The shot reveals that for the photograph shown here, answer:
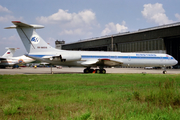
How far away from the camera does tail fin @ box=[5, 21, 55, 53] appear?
23.2m

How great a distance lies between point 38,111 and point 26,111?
1.20 feet

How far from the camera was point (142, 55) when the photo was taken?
2986cm

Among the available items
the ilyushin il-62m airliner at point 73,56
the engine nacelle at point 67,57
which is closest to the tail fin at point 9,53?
the ilyushin il-62m airliner at point 73,56

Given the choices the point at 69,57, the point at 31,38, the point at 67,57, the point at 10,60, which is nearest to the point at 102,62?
the point at 69,57

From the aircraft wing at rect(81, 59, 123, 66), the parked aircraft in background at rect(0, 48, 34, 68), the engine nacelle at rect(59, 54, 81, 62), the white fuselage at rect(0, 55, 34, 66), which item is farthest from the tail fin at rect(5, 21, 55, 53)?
the white fuselage at rect(0, 55, 34, 66)

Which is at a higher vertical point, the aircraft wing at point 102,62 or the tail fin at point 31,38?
the tail fin at point 31,38

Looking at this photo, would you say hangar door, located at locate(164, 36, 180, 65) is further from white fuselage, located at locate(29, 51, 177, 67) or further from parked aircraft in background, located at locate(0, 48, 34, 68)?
parked aircraft in background, located at locate(0, 48, 34, 68)

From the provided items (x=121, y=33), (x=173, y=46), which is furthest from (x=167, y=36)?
(x=121, y=33)

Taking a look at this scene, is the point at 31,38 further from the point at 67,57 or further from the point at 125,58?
the point at 125,58

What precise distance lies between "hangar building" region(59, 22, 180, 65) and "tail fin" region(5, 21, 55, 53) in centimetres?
3629

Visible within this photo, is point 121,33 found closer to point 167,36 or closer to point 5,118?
point 167,36

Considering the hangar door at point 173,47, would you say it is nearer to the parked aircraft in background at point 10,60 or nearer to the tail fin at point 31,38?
the parked aircraft in background at point 10,60

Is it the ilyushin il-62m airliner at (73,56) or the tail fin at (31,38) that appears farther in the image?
the ilyushin il-62m airliner at (73,56)

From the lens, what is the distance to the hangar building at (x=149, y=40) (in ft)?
164
